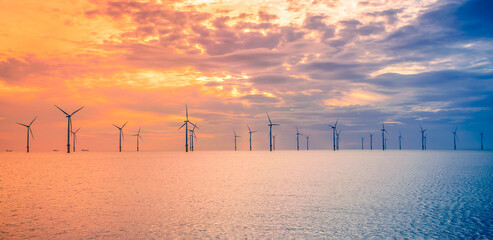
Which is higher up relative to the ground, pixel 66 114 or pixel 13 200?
pixel 66 114

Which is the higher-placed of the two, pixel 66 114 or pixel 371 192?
pixel 66 114

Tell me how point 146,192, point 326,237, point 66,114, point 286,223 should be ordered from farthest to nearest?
point 66,114 → point 146,192 → point 286,223 → point 326,237

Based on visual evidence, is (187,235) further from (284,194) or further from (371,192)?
(371,192)

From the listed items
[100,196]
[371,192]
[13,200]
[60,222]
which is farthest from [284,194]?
[13,200]

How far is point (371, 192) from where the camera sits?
2472 cm

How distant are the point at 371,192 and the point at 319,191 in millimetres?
3102

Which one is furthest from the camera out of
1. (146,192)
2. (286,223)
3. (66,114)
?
(66,114)

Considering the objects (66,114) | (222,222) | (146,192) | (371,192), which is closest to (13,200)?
(146,192)

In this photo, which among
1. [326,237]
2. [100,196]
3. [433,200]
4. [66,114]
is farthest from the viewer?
[66,114]

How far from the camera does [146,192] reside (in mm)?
25406

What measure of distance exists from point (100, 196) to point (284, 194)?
10.6m

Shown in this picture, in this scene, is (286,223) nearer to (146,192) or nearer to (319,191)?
(319,191)

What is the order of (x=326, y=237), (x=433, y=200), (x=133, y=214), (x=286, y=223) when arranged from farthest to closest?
(x=433, y=200) < (x=133, y=214) < (x=286, y=223) < (x=326, y=237)

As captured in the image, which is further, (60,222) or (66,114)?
(66,114)
